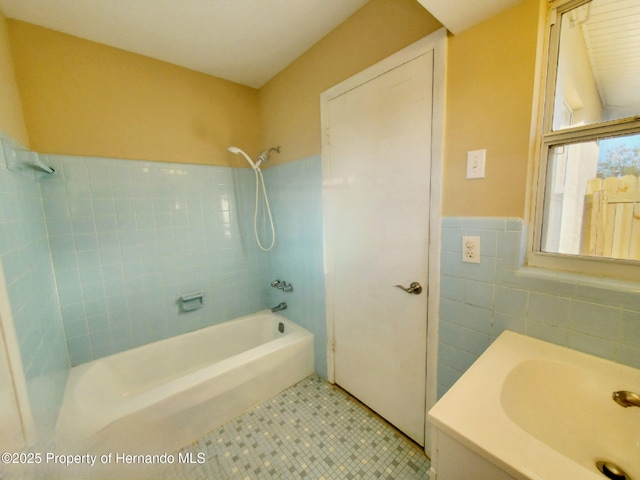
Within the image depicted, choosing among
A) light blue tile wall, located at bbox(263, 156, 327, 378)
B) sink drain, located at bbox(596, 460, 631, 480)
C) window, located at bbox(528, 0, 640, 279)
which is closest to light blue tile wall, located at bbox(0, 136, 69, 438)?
light blue tile wall, located at bbox(263, 156, 327, 378)

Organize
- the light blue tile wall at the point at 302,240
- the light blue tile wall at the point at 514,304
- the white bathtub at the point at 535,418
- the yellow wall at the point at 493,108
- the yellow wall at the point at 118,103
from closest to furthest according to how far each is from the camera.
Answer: the white bathtub at the point at 535,418, the light blue tile wall at the point at 514,304, the yellow wall at the point at 493,108, the yellow wall at the point at 118,103, the light blue tile wall at the point at 302,240

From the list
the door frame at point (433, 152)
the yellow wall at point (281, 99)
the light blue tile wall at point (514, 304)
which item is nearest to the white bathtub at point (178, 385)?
the door frame at point (433, 152)

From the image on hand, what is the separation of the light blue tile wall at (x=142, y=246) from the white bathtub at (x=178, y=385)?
0.14 m

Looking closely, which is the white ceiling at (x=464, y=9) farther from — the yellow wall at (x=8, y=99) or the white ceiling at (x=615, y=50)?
the yellow wall at (x=8, y=99)

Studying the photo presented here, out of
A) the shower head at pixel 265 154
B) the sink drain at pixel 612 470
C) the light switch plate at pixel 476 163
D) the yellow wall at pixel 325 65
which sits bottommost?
the sink drain at pixel 612 470

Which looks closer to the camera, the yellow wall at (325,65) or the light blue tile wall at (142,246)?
the yellow wall at (325,65)

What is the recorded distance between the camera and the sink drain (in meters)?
0.63

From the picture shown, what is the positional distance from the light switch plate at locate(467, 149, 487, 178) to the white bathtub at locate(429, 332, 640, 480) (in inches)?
26.2

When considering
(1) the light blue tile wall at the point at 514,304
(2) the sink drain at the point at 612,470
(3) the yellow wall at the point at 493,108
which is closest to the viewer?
(2) the sink drain at the point at 612,470

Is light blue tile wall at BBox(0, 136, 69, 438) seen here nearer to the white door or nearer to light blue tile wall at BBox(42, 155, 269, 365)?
light blue tile wall at BBox(42, 155, 269, 365)

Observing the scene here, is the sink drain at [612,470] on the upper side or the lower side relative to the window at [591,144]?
lower

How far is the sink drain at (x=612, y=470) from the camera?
634 millimetres

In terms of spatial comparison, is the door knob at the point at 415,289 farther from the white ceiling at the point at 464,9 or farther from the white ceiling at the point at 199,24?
the white ceiling at the point at 199,24

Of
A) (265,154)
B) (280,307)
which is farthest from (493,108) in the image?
(280,307)
